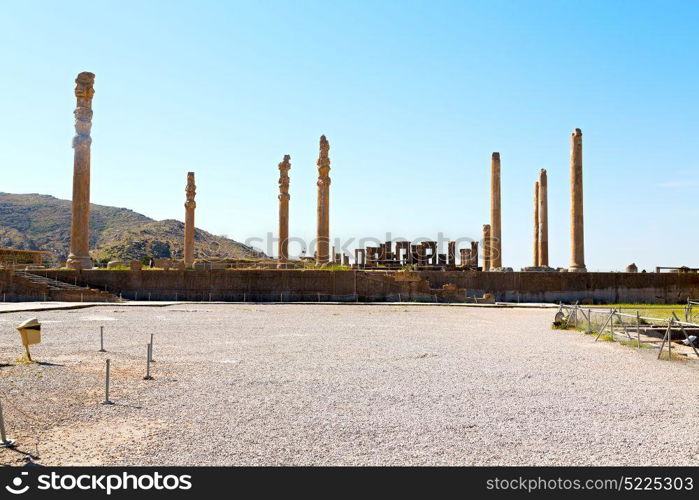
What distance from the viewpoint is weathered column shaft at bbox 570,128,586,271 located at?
122 ft

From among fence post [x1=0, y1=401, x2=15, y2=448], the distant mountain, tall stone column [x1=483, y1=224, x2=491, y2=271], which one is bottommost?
fence post [x1=0, y1=401, x2=15, y2=448]

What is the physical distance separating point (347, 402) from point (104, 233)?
128 m

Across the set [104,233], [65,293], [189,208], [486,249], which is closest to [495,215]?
[486,249]

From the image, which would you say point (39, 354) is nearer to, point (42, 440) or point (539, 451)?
point (42, 440)

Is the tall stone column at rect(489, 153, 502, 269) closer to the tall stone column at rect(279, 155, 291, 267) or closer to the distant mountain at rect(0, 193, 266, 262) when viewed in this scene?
the tall stone column at rect(279, 155, 291, 267)

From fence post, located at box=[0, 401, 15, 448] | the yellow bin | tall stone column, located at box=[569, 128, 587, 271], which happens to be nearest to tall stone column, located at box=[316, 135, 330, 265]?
tall stone column, located at box=[569, 128, 587, 271]

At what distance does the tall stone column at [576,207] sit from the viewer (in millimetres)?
37062

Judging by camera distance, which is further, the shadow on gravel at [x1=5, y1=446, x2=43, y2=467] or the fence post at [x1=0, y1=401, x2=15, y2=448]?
the fence post at [x1=0, y1=401, x2=15, y2=448]

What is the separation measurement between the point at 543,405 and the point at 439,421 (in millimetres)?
1877

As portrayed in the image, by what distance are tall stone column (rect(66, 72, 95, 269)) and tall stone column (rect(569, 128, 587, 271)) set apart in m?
27.4

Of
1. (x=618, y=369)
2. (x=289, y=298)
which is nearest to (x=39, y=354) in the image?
(x=618, y=369)

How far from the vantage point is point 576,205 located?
3753 cm

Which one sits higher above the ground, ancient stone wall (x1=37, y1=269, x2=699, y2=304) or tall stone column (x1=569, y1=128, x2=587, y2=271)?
tall stone column (x1=569, y1=128, x2=587, y2=271)

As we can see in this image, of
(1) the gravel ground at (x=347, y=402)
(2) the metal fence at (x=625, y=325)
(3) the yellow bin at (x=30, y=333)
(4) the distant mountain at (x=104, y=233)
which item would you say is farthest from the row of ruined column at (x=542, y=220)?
(4) the distant mountain at (x=104, y=233)
